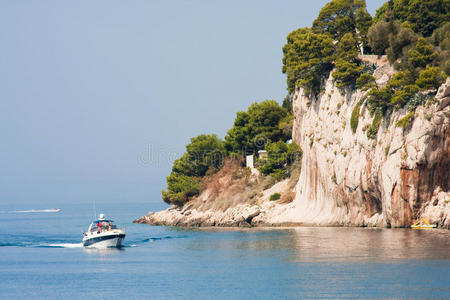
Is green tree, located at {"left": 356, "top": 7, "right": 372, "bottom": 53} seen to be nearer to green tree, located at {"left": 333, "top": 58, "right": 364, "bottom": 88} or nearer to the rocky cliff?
the rocky cliff

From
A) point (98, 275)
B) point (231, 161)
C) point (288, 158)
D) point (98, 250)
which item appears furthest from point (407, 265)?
point (231, 161)

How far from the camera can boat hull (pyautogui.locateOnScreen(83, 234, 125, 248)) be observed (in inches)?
2341

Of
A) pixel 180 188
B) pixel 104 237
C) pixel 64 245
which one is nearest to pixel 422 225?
pixel 104 237

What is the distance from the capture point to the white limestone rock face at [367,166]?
2347 inches

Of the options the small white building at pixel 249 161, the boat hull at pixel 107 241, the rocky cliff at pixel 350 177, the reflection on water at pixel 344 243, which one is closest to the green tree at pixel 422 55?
the rocky cliff at pixel 350 177

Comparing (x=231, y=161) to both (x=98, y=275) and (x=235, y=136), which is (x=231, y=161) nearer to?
(x=235, y=136)

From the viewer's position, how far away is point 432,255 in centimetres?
4388

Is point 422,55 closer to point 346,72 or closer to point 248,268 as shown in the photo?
point 346,72

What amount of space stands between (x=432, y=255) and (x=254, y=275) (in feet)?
38.3

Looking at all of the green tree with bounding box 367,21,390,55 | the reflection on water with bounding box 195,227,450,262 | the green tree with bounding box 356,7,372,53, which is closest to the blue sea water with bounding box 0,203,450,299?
the reflection on water with bounding box 195,227,450,262

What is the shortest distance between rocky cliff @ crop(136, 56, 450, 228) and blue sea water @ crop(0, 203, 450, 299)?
3.29m

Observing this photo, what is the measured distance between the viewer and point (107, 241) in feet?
196

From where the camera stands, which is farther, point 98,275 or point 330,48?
point 330,48

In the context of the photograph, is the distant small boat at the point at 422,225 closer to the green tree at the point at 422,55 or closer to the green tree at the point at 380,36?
the green tree at the point at 422,55
